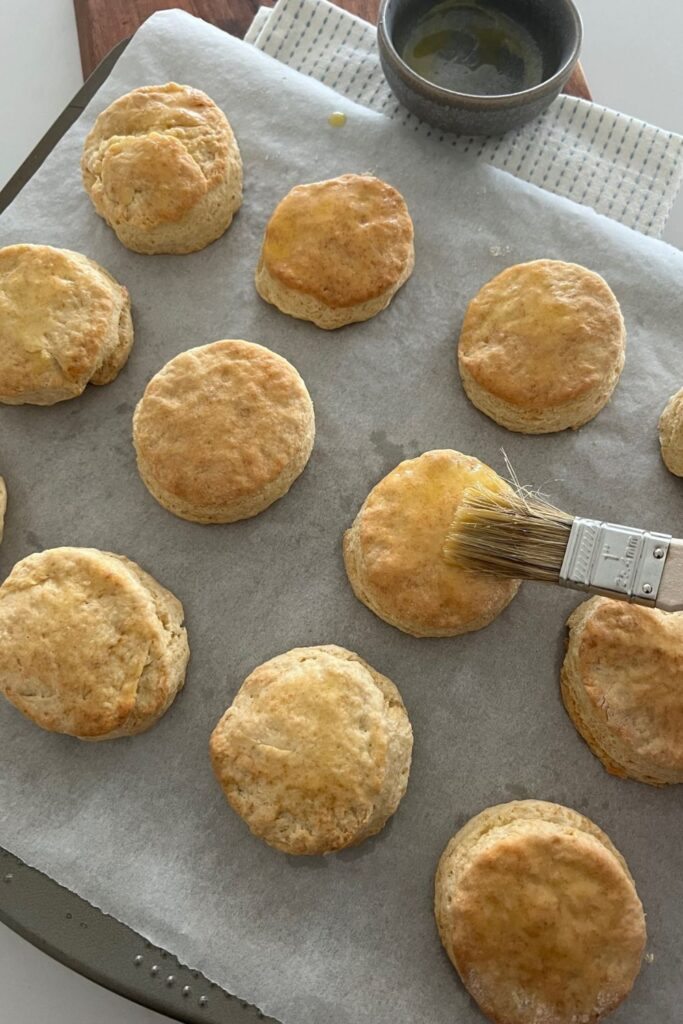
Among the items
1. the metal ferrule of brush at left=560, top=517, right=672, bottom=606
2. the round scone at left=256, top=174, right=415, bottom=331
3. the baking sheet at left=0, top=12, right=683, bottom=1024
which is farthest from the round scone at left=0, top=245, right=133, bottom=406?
the metal ferrule of brush at left=560, top=517, right=672, bottom=606

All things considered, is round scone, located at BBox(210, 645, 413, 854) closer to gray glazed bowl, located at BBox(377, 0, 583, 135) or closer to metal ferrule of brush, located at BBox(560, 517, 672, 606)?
metal ferrule of brush, located at BBox(560, 517, 672, 606)

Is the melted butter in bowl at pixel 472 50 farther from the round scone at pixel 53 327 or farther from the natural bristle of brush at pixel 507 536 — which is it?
the natural bristle of brush at pixel 507 536

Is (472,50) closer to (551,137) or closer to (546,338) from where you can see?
(551,137)

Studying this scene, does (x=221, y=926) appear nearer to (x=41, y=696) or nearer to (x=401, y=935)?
(x=401, y=935)

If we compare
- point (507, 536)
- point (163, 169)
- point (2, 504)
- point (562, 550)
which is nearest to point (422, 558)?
point (507, 536)

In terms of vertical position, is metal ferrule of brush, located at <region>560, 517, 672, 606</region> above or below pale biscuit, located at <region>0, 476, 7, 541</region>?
above

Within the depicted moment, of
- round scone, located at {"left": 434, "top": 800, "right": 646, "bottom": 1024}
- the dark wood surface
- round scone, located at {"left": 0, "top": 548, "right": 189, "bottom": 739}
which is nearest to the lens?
round scone, located at {"left": 434, "top": 800, "right": 646, "bottom": 1024}

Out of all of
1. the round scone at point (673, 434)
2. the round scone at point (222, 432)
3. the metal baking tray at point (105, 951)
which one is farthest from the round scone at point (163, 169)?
the metal baking tray at point (105, 951)
